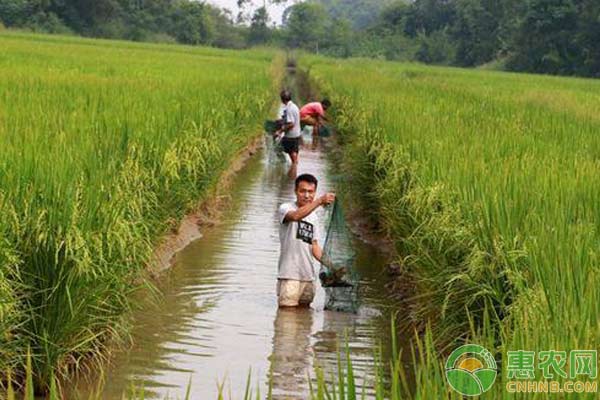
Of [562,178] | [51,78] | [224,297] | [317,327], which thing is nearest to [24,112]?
[224,297]

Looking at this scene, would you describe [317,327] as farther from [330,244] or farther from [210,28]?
[210,28]

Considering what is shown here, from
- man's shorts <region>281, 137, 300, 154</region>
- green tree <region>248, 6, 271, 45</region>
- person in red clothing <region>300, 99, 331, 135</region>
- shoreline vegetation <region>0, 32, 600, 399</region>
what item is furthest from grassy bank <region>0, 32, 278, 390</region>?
green tree <region>248, 6, 271, 45</region>

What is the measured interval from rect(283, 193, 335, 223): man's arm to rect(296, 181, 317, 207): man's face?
3.1 inches

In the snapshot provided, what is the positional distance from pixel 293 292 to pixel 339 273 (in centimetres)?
44

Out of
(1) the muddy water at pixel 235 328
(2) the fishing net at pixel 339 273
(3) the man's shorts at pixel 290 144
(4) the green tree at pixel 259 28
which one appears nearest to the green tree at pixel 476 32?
(4) the green tree at pixel 259 28

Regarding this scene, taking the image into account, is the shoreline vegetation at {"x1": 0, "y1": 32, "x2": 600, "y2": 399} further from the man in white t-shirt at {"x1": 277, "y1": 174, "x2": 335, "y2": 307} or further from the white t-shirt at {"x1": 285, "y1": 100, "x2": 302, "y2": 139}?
the white t-shirt at {"x1": 285, "y1": 100, "x2": 302, "y2": 139}

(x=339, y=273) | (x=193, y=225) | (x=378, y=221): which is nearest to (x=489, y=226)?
(x=339, y=273)

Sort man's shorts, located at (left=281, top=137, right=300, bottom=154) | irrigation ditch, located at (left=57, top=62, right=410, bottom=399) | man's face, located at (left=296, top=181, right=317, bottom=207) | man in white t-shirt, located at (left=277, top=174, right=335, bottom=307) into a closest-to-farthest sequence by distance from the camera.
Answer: irrigation ditch, located at (left=57, top=62, right=410, bottom=399), man's face, located at (left=296, top=181, right=317, bottom=207), man in white t-shirt, located at (left=277, top=174, right=335, bottom=307), man's shorts, located at (left=281, top=137, right=300, bottom=154)

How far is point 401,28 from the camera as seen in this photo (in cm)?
8100

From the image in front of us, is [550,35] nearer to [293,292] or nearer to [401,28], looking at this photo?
[401,28]

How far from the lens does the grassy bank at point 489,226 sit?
12.2 feet

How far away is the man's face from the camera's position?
7133mm

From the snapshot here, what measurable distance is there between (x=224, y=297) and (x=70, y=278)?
104 inches

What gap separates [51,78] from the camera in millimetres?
13508
